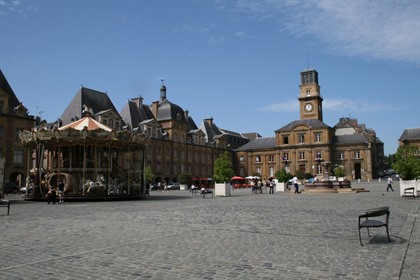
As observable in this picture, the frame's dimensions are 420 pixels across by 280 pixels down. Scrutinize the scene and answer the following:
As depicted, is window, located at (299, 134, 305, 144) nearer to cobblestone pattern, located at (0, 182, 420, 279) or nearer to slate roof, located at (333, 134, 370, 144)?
slate roof, located at (333, 134, 370, 144)

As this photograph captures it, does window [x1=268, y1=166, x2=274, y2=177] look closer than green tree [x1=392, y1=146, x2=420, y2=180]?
No

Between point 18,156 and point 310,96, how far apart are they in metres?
58.7

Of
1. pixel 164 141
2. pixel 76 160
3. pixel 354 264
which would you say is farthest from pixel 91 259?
pixel 164 141

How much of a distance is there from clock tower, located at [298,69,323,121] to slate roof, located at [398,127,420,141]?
1660cm

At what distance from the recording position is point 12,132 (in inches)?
1823

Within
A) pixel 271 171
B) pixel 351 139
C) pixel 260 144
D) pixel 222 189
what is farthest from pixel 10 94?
pixel 351 139

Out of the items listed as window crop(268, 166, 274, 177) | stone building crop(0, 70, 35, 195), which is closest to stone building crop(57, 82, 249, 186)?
stone building crop(0, 70, 35, 195)

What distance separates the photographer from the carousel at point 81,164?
25.9 meters

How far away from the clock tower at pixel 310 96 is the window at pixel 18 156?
187 feet

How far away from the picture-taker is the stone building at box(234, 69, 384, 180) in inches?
2953

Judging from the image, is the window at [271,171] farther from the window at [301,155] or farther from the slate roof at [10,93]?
the slate roof at [10,93]

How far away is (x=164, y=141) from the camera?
65.3 m

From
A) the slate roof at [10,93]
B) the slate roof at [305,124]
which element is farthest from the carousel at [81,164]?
the slate roof at [305,124]

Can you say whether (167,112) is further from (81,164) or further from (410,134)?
(410,134)
